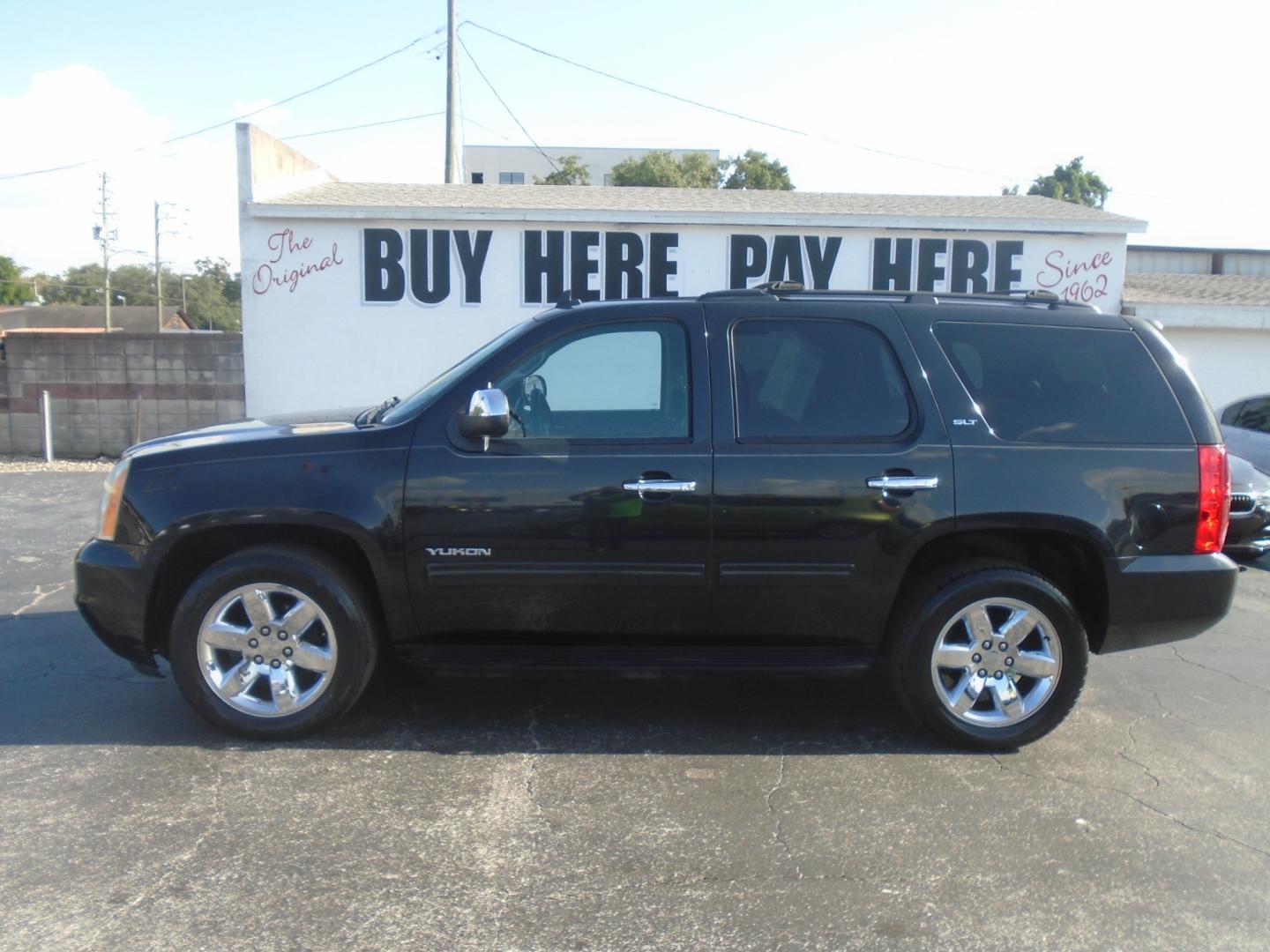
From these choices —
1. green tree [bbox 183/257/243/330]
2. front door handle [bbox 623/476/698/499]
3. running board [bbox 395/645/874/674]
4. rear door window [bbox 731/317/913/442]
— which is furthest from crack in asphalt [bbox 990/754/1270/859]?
green tree [bbox 183/257/243/330]

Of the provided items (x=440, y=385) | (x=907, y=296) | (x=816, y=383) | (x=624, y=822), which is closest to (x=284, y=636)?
(x=440, y=385)

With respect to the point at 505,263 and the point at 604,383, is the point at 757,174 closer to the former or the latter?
the point at 505,263

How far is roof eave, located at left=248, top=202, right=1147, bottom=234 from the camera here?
13.0m

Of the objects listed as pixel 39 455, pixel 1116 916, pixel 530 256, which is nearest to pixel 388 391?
pixel 530 256

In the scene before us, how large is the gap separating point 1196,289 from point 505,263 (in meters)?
12.0

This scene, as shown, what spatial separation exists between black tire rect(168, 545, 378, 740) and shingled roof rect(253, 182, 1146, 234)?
950 cm

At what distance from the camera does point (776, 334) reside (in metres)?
4.54

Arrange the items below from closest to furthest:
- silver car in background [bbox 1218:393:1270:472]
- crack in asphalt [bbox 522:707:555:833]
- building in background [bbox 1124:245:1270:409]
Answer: crack in asphalt [bbox 522:707:555:833], silver car in background [bbox 1218:393:1270:472], building in background [bbox 1124:245:1270:409]

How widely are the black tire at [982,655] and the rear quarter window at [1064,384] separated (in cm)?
64

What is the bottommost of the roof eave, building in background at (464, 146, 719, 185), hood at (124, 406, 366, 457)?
hood at (124, 406, 366, 457)

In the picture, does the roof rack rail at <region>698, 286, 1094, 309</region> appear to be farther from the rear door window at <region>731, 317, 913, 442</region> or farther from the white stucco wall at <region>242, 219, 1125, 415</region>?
the white stucco wall at <region>242, 219, 1125, 415</region>

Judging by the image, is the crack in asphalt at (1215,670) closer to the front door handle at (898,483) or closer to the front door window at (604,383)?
the front door handle at (898,483)

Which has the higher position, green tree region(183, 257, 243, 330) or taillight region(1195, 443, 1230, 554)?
green tree region(183, 257, 243, 330)

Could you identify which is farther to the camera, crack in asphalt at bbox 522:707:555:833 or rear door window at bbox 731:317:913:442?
rear door window at bbox 731:317:913:442
